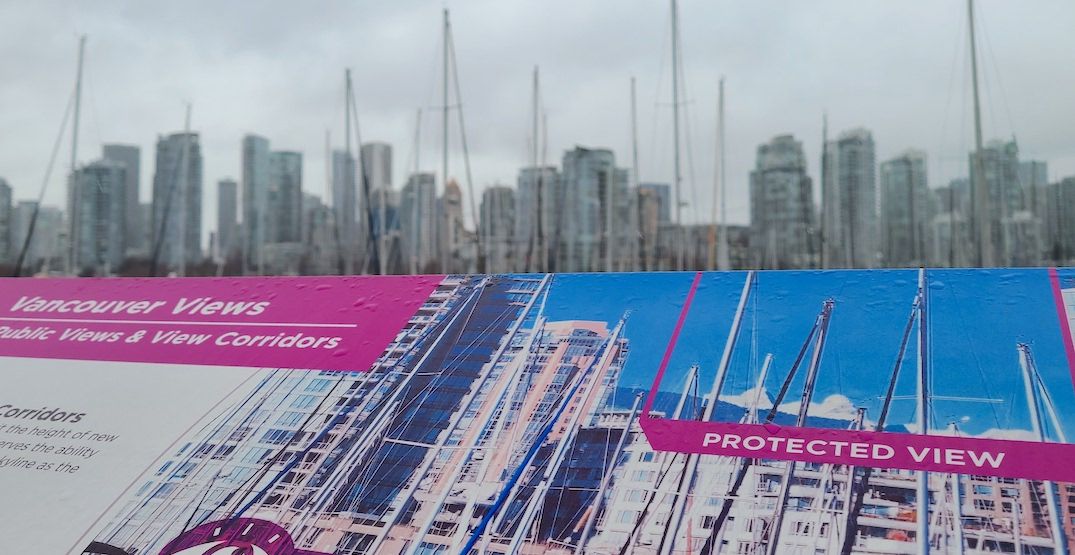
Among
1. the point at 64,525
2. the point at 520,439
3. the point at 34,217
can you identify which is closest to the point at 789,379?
the point at 520,439

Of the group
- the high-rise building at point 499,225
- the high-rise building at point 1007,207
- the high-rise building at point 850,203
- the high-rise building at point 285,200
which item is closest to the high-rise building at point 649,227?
the high-rise building at point 499,225

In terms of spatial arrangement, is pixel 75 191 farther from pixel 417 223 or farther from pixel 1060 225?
pixel 1060 225

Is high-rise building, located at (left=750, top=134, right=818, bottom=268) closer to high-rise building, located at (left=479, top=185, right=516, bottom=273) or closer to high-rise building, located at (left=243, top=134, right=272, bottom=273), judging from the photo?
high-rise building, located at (left=479, top=185, right=516, bottom=273)

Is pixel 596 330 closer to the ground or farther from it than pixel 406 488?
farther from it

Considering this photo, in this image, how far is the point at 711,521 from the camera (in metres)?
3.52

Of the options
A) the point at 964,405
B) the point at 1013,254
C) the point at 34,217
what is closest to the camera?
the point at 964,405

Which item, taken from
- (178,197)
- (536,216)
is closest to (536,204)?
(536,216)

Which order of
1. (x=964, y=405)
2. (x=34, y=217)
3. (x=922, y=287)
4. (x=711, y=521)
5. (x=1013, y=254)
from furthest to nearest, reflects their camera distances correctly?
(x=1013, y=254) < (x=34, y=217) < (x=922, y=287) < (x=964, y=405) < (x=711, y=521)

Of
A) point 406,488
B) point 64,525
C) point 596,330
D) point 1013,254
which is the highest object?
point 1013,254

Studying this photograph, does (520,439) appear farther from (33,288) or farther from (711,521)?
(33,288)

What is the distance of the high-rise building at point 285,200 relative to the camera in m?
35.6

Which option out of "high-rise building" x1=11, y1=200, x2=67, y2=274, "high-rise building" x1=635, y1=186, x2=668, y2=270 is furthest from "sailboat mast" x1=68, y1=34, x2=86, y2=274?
"high-rise building" x1=635, y1=186, x2=668, y2=270

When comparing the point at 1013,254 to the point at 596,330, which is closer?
the point at 596,330

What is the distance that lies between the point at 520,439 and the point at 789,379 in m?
1.53
